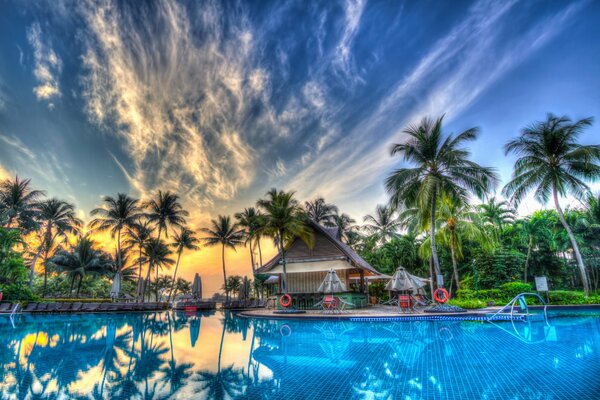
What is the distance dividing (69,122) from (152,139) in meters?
4.51

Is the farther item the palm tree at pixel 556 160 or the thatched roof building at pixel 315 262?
the thatched roof building at pixel 315 262

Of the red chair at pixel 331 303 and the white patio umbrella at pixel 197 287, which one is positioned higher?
the white patio umbrella at pixel 197 287

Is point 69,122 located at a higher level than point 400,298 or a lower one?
higher

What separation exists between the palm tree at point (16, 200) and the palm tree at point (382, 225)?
115 feet

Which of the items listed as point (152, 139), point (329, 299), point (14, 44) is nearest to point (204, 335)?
point (329, 299)

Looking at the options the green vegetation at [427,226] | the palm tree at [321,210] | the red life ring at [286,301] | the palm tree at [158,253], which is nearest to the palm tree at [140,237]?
the green vegetation at [427,226]

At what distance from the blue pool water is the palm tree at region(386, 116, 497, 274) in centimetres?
823

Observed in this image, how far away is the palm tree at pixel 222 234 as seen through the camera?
38.2 meters

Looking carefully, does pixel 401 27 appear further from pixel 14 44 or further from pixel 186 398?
pixel 14 44

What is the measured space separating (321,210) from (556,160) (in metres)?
22.7

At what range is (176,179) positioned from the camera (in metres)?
22.3

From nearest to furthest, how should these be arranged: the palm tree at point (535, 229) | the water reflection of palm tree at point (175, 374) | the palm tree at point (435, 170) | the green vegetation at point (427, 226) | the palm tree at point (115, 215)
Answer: the water reflection of palm tree at point (175, 374) < the palm tree at point (435, 170) < the green vegetation at point (427, 226) < the palm tree at point (535, 229) < the palm tree at point (115, 215)

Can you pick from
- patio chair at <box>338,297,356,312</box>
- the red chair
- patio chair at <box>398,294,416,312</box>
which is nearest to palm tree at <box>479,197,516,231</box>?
patio chair at <box>398,294,416,312</box>

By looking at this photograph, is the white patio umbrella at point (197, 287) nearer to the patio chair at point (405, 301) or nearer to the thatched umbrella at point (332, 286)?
the thatched umbrella at point (332, 286)
